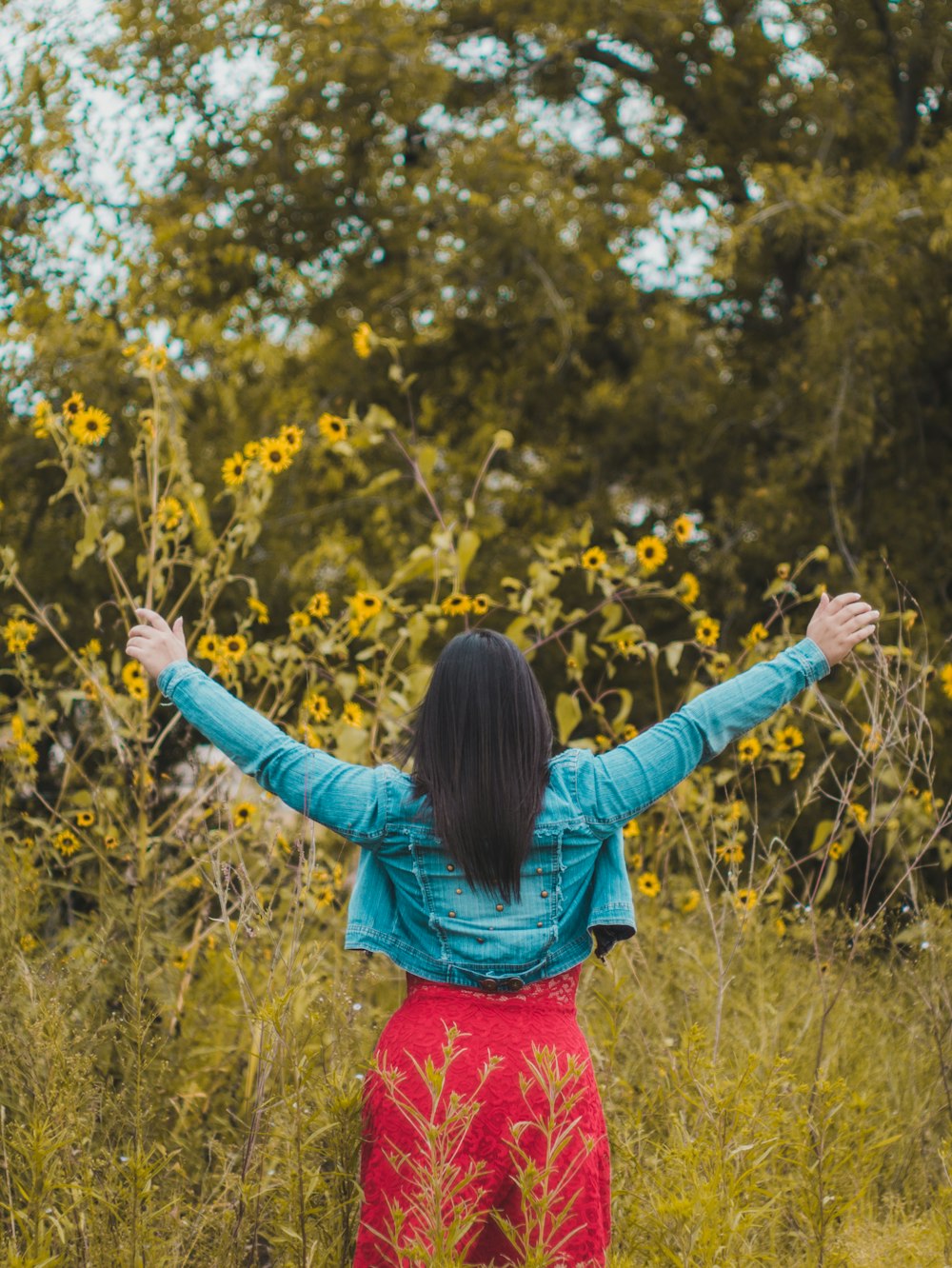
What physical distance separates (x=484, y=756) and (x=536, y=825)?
0.45 feet

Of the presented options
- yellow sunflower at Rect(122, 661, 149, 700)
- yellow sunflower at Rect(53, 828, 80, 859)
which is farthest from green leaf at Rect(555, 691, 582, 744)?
yellow sunflower at Rect(53, 828, 80, 859)

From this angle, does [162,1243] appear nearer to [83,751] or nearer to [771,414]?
[83,751]

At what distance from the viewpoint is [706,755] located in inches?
83.8

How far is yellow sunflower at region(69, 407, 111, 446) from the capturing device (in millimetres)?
3393

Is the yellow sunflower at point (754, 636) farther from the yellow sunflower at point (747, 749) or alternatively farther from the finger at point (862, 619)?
the finger at point (862, 619)

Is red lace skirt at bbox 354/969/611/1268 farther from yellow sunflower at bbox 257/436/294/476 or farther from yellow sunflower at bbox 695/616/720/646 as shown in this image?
yellow sunflower at bbox 695/616/720/646

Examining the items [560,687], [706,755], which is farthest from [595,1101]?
[560,687]

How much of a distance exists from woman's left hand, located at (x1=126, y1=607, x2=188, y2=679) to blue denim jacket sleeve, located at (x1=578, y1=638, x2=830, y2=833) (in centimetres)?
70

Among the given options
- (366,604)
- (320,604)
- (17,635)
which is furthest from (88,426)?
(366,604)

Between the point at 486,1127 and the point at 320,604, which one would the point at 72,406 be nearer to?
the point at 320,604

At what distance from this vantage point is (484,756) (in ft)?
6.68

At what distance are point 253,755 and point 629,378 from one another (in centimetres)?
667

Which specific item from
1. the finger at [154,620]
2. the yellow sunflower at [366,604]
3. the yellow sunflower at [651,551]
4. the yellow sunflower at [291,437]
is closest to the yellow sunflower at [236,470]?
the yellow sunflower at [291,437]

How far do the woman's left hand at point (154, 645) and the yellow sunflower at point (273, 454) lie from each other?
1.34 meters
